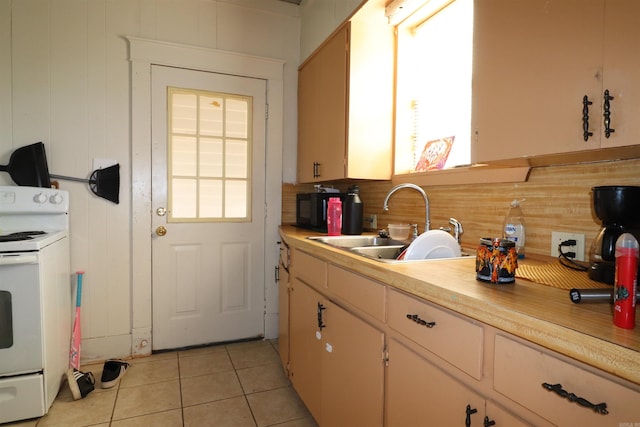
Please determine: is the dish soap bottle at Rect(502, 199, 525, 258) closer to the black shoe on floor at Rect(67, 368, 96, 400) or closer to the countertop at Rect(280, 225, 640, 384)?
the countertop at Rect(280, 225, 640, 384)

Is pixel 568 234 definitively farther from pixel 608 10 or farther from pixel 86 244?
pixel 86 244

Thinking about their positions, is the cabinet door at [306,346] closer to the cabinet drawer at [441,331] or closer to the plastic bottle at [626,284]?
the cabinet drawer at [441,331]

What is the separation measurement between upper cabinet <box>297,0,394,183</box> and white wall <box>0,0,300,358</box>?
111 cm

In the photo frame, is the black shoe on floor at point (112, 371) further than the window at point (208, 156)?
No

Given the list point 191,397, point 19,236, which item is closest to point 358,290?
point 191,397

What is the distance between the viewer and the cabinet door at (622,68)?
80 centimetres

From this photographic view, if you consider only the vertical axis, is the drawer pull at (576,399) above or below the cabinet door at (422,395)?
above

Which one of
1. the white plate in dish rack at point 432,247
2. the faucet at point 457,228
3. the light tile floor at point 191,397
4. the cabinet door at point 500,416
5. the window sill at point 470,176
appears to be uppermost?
the window sill at point 470,176

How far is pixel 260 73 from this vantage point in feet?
9.12

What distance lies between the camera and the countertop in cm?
56

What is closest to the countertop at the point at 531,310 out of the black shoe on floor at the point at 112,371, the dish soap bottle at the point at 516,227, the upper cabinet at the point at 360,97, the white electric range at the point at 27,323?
the dish soap bottle at the point at 516,227

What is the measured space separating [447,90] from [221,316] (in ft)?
7.28

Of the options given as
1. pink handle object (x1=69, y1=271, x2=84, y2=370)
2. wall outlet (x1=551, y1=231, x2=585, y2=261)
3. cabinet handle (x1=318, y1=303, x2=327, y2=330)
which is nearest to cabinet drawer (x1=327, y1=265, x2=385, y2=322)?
cabinet handle (x1=318, y1=303, x2=327, y2=330)

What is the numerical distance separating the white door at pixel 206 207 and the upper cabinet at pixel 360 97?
30.7 inches
